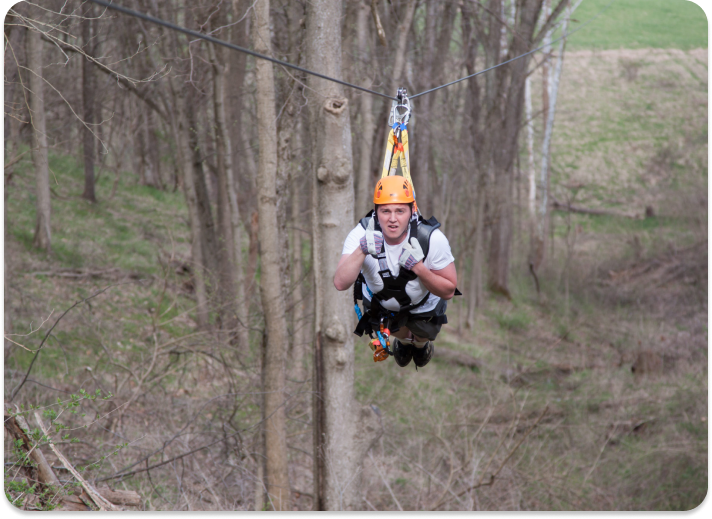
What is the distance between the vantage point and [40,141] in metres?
9.98

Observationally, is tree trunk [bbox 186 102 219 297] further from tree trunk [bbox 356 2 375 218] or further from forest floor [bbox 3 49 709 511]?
tree trunk [bbox 356 2 375 218]

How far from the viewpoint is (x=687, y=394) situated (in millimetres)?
13188

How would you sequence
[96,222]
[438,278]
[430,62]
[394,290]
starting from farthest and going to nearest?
1. [96,222]
2. [430,62]
3. [394,290]
4. [438,278]

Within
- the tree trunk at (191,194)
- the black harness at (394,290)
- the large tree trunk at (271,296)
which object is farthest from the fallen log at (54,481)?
the tree trunk at (191,194)

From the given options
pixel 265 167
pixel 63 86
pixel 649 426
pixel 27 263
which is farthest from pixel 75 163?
pixel 649 426

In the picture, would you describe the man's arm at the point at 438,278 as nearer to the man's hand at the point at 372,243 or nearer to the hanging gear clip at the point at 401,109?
the man's hand at the point at 372,243

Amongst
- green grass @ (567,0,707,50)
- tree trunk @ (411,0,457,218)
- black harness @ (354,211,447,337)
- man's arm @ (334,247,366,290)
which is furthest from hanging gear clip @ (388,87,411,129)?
green grass @ (567,0,707,50)

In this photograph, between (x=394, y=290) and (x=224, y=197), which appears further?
(x=224, y=197)

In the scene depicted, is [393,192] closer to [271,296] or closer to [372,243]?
[372,243]

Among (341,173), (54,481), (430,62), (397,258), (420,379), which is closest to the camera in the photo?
(397,258)

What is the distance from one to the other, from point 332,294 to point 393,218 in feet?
9.20

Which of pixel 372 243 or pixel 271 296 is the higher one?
pixel 372 243

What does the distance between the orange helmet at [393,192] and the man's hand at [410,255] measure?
314 millimetres

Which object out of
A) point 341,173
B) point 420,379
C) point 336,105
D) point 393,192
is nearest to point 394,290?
point 393,192
